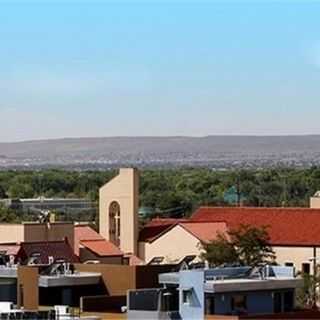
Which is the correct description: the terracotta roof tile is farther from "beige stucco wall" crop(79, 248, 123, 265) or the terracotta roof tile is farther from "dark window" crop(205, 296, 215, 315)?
"dark window" crop(205, 296, 215, 315)

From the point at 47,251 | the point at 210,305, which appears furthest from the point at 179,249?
the point at 210,305

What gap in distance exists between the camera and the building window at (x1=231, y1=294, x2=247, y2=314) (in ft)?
145

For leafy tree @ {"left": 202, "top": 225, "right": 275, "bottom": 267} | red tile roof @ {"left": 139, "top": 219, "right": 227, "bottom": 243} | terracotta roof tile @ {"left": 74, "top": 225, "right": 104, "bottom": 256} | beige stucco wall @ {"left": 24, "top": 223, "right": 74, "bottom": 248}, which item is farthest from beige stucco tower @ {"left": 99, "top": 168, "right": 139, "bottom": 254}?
beige stucco wall @ {"left": 24, "top": 223, "right": 74, "bottom": 248}

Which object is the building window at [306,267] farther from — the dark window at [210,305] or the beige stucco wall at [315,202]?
the dark window at [210,305]

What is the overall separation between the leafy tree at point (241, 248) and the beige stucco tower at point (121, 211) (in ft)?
19.9

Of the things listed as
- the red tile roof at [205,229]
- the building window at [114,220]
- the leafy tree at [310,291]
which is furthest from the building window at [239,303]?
the building window at [114,220]

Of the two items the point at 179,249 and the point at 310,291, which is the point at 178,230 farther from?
the point at 310,291

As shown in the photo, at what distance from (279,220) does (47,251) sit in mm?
25796

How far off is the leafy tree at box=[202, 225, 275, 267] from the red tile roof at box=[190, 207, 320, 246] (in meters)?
6.33

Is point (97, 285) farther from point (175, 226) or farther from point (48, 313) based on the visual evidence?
point (175, 226)

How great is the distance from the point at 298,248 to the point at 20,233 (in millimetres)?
15937

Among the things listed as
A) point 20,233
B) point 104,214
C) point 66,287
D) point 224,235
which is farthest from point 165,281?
point 104,214

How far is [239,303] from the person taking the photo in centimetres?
4434

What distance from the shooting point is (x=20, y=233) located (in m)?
77.7
